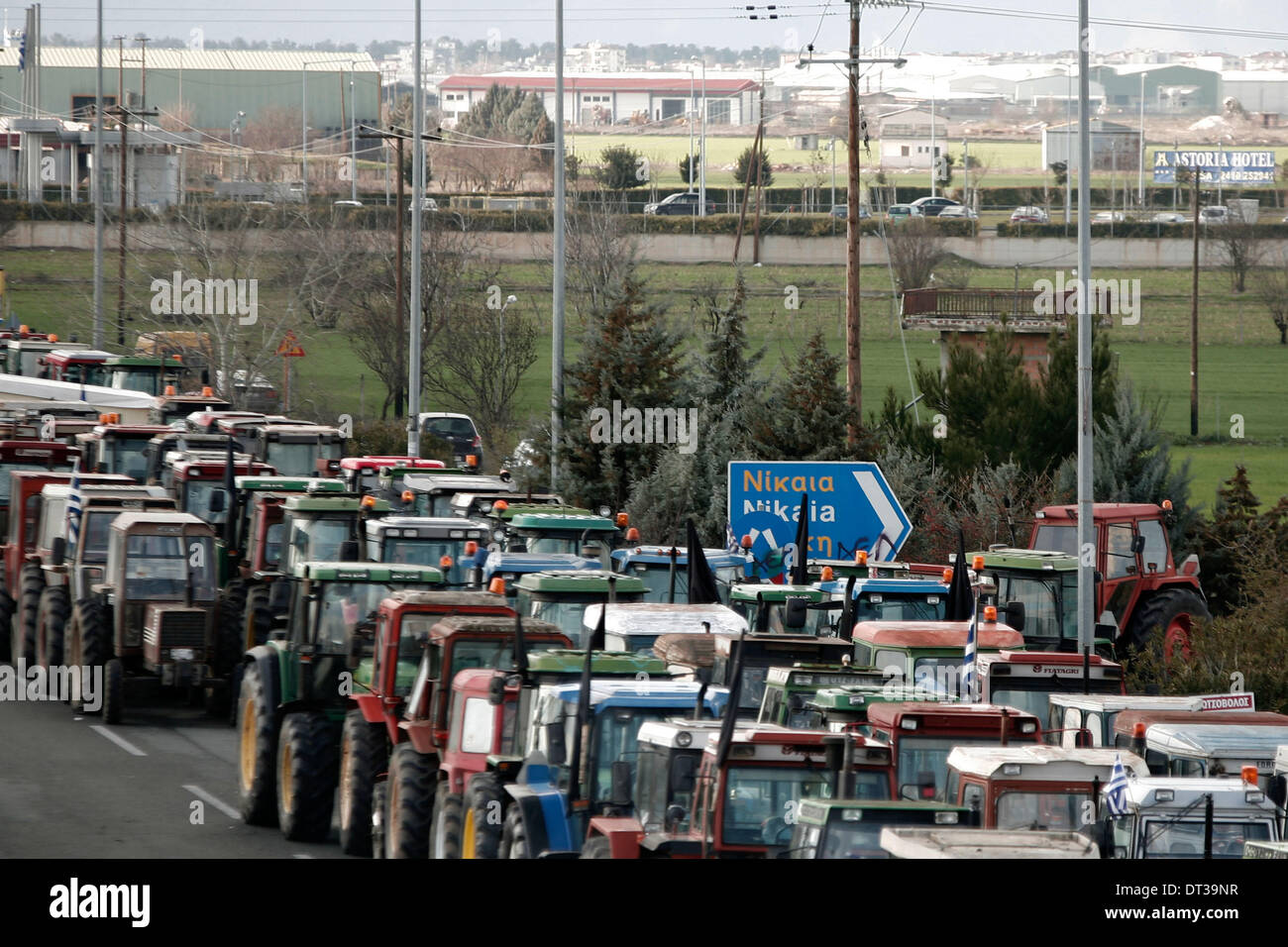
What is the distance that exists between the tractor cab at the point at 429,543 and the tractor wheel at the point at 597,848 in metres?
9.04

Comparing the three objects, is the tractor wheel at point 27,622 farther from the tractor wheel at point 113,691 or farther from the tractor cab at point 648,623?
the tractor cab at point 648,623

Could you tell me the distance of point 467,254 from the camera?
57.6 meters

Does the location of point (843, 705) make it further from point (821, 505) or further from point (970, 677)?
point (821, 505)

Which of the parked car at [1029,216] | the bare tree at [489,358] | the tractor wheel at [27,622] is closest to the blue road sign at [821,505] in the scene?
the tractor wheel at [27,622]

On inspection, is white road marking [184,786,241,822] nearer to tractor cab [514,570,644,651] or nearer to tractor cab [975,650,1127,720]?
tractor cab [514,570,644,651]

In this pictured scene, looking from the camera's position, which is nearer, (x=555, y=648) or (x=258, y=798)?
(x=555, y=648)

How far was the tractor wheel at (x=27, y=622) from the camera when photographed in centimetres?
2316

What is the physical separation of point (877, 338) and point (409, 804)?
63488 mm

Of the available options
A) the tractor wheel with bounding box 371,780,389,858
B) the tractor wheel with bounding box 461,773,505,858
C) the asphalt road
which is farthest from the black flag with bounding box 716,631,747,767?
the asphalt road

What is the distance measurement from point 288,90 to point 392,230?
276 ft

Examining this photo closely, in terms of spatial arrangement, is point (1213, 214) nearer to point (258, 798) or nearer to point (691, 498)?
point (691, 498)

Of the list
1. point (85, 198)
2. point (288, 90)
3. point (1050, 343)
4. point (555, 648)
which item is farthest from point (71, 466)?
point (288, 90)

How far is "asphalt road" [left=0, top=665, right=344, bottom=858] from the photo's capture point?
15906 millimetres
